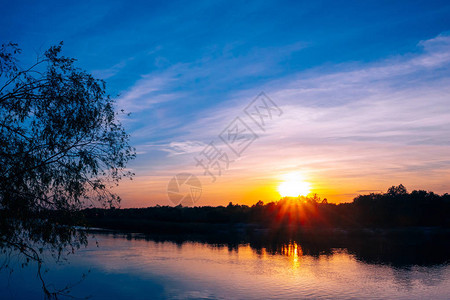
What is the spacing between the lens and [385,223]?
64062 millimetres

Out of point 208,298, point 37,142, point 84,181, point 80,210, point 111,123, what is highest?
point 111,123

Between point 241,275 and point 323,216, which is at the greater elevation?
point 323,216

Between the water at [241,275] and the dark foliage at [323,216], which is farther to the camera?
the dark foliage at [323,216]

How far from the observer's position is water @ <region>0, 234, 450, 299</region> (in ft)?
71.2

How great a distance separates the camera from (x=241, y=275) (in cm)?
2692

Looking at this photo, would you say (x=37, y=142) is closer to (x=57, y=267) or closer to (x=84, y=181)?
(x=84, y=181)

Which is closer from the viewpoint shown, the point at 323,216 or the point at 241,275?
the point at 241,275

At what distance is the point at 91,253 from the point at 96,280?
39.7 feet

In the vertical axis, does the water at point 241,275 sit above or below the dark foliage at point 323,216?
below

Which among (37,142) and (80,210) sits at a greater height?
(37,142)

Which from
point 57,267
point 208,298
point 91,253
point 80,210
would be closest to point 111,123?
point 80,210

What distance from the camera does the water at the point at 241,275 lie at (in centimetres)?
2170

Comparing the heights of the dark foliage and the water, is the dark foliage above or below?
above

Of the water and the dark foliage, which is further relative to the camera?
the dark foliage
